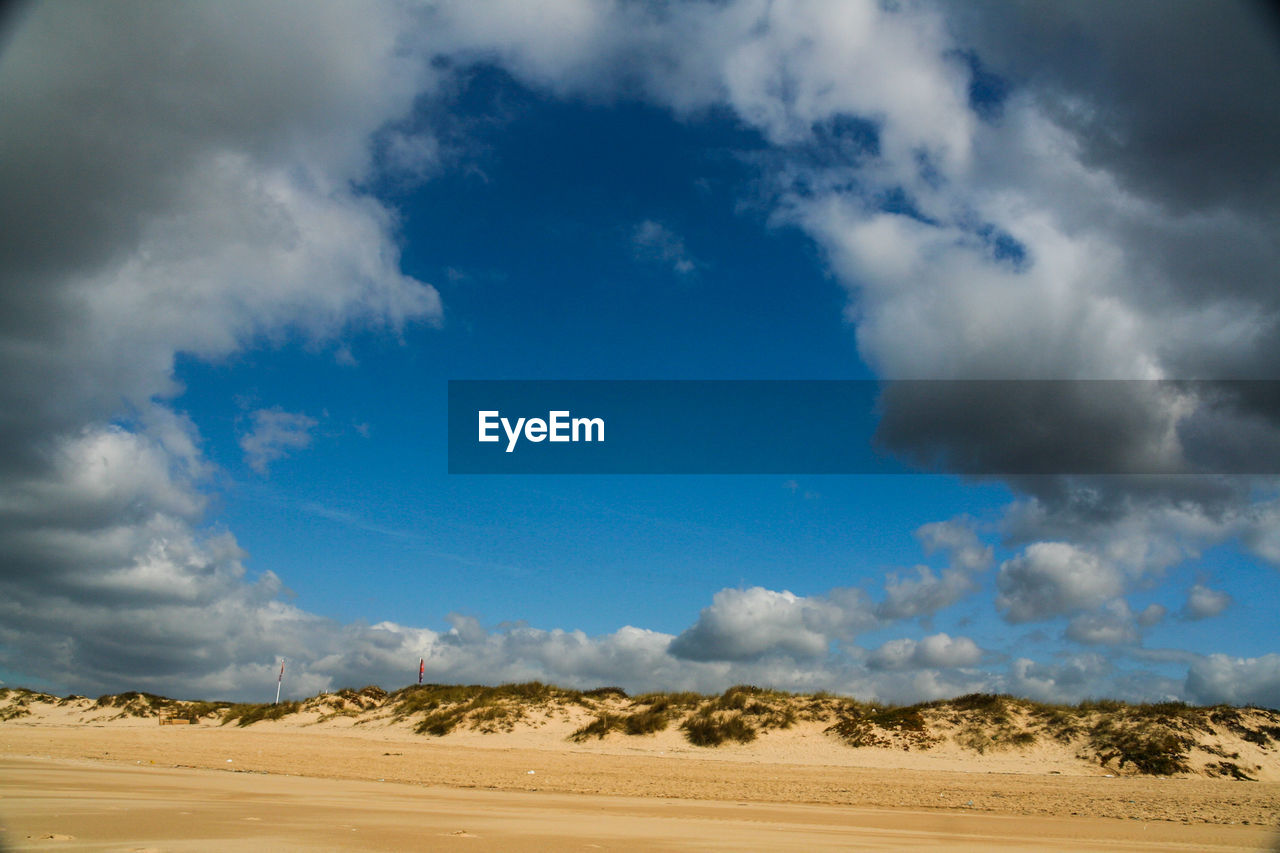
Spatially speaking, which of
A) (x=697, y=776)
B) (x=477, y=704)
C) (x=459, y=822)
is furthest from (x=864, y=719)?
(x=459, y=822)

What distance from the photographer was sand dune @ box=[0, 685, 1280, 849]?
9.32 meters

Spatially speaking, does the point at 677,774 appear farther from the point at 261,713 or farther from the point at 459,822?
the point at 261,713

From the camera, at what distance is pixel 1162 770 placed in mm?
21656

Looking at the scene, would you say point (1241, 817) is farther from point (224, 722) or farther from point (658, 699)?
point (224, 722)

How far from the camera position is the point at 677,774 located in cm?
1983

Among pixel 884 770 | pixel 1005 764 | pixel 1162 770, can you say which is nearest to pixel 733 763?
pixel 884 770

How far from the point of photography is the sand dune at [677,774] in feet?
30.6

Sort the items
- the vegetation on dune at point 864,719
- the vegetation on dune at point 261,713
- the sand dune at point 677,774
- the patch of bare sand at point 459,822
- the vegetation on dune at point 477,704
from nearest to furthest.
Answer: the patch of bare sand at point 459,822 < the sand dune at point 677,774 < the vegetation on dune at point 864,719 < the vegetation on dune at point 477,704 < the vegetation on dune at point 261,713

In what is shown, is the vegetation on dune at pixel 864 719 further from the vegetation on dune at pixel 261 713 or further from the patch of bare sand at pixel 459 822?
the patch of bare sand at pixel 459 822

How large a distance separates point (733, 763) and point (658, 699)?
9957mm

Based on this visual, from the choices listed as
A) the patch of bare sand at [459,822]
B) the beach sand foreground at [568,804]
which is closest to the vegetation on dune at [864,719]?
the beach sand foreground at [568,804]

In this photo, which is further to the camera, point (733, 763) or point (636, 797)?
point (733, 763)

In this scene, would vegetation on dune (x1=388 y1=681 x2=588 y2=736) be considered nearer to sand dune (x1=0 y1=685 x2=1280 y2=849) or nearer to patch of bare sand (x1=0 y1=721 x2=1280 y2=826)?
sand dune (x1=0 y1=685 x2=1280 y2=849)

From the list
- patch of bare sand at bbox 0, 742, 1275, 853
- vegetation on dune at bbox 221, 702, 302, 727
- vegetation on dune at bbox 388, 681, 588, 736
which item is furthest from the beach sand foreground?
vegetation on dune at bbox 221, 702, 302, 727
